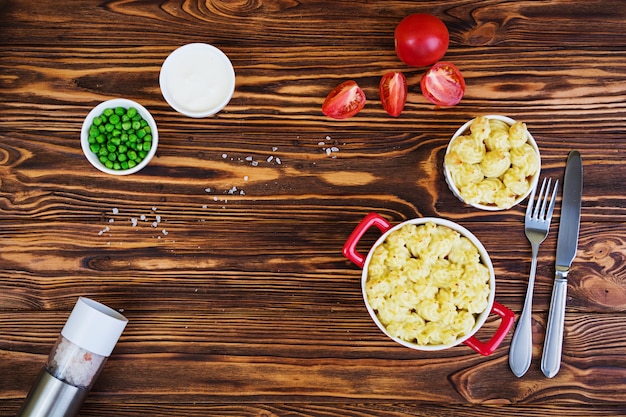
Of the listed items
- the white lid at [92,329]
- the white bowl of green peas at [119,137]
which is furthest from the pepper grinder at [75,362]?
the white bowl of green peas at [119,137]

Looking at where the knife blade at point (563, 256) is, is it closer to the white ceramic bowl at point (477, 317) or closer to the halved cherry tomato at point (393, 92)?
the white ceramic bowl at point (477, 317)

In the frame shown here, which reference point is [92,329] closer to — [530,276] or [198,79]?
[198,79]

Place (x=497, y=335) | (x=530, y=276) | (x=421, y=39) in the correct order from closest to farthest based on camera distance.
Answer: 1. (x=497, y=335)
2. (x=421, y=39)
3. (x=530, y=276)

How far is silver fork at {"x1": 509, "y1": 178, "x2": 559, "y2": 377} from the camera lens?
1793 mm

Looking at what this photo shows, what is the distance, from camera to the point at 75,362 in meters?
1.67

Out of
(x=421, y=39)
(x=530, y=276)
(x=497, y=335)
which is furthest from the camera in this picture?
(x=530, y=276)

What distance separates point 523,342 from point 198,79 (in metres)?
A: 1.34

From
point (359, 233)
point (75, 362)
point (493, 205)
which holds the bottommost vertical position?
point (75, 362)

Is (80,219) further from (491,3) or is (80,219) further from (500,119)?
(491,3)

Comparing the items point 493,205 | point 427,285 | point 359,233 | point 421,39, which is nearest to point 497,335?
point 427,285

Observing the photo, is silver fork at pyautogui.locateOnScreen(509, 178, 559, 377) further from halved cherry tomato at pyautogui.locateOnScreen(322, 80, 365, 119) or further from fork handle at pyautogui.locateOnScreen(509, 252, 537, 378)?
halved cherry tomato at pyautogui.locateOnScreen(322, 80, 365, 119)

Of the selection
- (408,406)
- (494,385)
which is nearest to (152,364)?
(408,406)

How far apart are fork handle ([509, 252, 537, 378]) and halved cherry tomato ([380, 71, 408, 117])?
709mm

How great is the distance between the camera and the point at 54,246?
1856 mm
